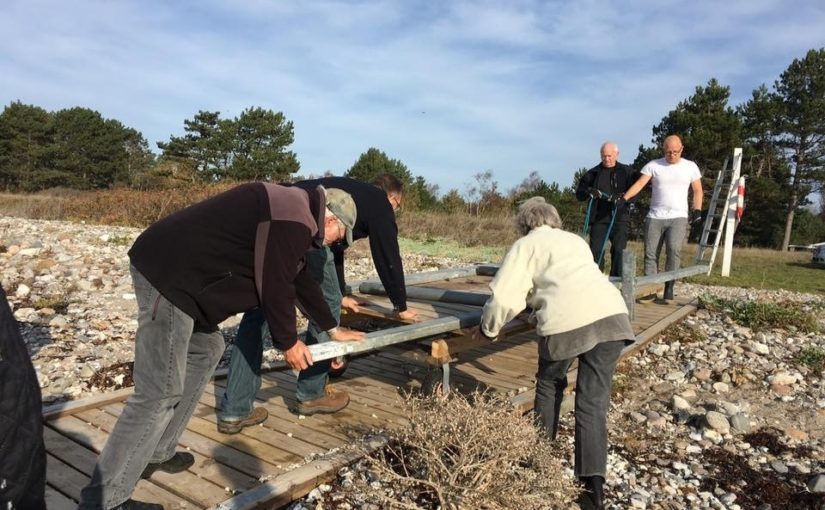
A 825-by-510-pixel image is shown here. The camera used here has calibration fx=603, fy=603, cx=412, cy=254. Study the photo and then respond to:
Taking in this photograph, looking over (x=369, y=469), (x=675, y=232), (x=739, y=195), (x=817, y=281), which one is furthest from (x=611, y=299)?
(x=817, y=281)

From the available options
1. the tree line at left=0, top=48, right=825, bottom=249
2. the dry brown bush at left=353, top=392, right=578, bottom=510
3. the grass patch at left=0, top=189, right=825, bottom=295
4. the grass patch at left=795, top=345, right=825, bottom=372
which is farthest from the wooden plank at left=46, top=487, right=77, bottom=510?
the tree line at left=0, top=48, right=825, bottom=249

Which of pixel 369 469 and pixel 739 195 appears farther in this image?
pixel 739 195

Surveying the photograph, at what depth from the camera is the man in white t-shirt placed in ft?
25.1

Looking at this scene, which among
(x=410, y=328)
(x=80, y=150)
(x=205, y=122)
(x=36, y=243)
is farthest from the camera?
(x=80, y=150)

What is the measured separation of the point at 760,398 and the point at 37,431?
236 inches

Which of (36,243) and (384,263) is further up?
(384,263)

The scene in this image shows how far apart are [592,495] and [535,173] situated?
37061 mm

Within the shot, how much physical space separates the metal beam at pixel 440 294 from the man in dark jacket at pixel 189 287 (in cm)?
287

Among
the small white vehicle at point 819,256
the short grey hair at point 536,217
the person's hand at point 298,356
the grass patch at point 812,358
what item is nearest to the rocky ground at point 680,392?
the grass patch at point 812,358

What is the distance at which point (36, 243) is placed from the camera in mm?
11453

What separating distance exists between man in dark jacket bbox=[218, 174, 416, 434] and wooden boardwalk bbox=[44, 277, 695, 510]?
10 cm

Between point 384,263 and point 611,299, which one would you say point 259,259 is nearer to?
point 384,263

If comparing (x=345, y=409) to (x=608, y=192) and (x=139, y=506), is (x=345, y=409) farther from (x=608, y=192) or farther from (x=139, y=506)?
(x=608, y=192)

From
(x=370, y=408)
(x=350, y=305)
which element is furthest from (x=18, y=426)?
(x=350, y=305)
